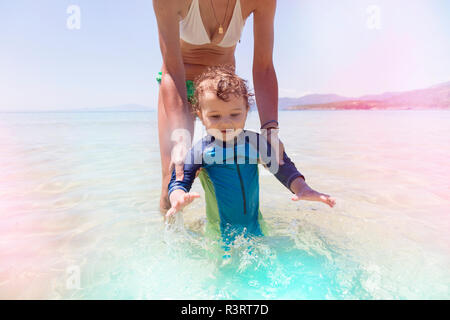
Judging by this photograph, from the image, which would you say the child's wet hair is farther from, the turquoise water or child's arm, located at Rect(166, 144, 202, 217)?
the turquoise water

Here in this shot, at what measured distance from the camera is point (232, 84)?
5.28 ft

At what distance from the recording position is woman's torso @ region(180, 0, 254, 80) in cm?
203

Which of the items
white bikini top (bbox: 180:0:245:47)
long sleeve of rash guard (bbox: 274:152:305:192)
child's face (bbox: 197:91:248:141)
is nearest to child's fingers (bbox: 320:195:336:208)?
long sleeve of rash guard (bbox: 274:152:305:192)

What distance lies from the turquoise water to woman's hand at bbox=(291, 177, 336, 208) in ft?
1.10

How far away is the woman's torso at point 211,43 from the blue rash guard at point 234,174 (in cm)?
84

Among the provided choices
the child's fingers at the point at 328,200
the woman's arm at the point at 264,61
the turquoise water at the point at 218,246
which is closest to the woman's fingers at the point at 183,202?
the turquoise water at the point at 218,246

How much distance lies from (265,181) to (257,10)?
188 cm

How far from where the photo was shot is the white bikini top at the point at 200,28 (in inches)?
79.2

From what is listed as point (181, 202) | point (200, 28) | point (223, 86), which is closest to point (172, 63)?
point (200, 28)

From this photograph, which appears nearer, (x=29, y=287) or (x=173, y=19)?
(x=29, y=287)

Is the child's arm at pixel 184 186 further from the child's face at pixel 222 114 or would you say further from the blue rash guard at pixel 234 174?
the child's face at pixel 222 114
